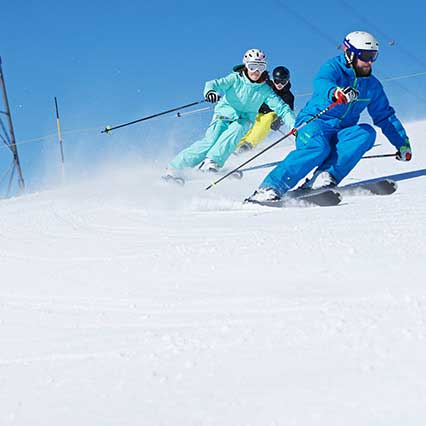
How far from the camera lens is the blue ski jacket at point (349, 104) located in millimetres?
5387

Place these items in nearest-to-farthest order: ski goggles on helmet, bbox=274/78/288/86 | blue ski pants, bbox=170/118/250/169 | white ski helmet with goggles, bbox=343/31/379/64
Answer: white ski helmet with goggles, bbox=343/31/379/64 < blue ski pants, bbox=170/118/250/169 < ski goggles on helmet, bbox=274/78/288/86

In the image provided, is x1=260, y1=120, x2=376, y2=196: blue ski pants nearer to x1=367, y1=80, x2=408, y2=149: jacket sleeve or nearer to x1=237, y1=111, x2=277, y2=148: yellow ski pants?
x1=367, y1=80, x2=408, y2=149: jacket sleeve

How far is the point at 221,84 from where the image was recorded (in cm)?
773

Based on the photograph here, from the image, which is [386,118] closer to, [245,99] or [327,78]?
[327,78]

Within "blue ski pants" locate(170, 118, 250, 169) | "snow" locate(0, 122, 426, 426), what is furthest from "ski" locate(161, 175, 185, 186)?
"snow" locate(0, 122, 426, 426)

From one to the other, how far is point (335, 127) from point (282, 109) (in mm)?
2302

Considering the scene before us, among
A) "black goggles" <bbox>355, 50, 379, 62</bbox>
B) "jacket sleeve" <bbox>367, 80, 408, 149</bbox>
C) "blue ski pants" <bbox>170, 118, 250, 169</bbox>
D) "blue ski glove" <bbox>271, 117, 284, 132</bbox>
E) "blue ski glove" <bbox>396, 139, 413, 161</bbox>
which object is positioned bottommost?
"blue ski glove" <bbox>271, 117, 284, 132</bbox>

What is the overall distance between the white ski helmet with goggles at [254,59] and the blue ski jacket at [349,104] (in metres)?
2.35

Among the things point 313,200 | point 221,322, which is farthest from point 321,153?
point 221,322

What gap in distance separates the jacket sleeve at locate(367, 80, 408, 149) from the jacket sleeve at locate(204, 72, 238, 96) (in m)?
2.03

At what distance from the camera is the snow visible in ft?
5.71

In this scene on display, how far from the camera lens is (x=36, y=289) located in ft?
10.0

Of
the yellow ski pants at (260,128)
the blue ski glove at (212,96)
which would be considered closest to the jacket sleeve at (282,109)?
the blue ski glove at (212,96)

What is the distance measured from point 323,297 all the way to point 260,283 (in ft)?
1.20
